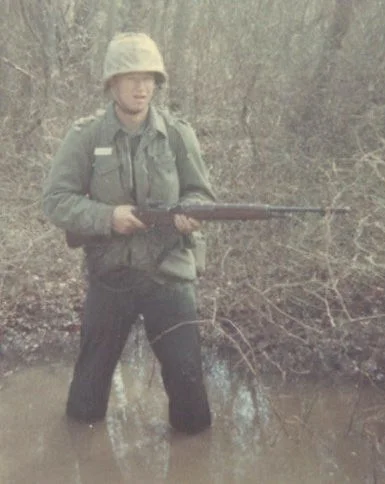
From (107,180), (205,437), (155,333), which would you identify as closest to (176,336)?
(155,333)

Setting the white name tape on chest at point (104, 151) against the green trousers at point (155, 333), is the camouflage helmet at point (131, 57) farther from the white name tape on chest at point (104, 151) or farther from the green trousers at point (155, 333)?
the green trousers at point (155, 333)

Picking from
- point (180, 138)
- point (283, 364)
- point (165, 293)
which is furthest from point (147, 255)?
point (283, 364)

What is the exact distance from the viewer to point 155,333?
4.00 metres

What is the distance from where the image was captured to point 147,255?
153 inches

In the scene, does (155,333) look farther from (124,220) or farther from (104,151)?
(104,151)

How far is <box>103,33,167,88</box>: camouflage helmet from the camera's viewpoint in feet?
11.9

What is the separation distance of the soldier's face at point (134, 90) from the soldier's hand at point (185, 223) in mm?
616

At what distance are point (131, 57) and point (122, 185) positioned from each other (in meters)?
0.68

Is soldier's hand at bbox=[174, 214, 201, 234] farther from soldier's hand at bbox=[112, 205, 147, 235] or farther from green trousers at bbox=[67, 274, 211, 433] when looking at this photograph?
green trousers at bbox=[67, 274, 211, 433]

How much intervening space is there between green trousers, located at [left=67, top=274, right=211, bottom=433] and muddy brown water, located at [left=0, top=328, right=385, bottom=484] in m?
0.29

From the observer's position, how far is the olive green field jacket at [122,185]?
3.76 metres

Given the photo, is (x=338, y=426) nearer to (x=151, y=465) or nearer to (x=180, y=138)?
(x=151, y=465)

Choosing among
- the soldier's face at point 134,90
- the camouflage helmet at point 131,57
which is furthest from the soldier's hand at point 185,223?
the camouflage helmet at point 131,57

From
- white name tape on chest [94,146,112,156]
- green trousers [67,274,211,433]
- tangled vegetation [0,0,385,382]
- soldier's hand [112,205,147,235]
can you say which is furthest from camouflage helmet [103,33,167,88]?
tangled vegetation [0,0,385,382]
